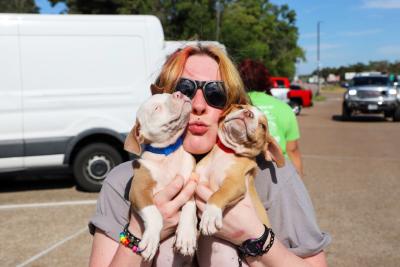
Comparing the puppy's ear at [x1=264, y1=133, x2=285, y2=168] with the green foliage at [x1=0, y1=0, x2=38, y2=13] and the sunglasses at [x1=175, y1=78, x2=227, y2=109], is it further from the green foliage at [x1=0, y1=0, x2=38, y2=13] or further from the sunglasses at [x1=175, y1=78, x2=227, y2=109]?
the green foliage at [x1=0, y1=0, x2=38, y2=13]

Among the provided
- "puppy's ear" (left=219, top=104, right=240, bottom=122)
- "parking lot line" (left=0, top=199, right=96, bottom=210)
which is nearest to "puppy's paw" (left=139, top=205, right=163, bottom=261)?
"puppy's ear" (left=219, top=104, right=240, bottom=122)

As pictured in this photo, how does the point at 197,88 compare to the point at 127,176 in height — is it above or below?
above

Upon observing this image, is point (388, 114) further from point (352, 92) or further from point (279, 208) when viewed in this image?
point (279, 208)

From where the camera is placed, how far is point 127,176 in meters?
1.98

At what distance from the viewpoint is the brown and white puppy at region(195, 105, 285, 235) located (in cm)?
182

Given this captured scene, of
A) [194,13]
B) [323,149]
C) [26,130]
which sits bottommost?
[323,149]

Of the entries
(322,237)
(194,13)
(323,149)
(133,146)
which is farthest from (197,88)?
(194,13)

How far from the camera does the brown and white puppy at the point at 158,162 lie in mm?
1699

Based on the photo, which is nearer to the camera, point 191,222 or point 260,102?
point 191,222

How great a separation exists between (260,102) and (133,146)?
9.15ft

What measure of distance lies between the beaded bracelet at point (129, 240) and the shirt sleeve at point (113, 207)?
0.12 meters

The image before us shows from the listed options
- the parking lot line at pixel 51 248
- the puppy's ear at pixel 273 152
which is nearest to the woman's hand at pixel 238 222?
the puppy's ear at pixel 273 152

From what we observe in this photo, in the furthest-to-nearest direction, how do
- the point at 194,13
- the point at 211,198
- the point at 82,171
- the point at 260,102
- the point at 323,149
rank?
the point at 194,13 < the point at 323,149 < the point at 82,171 < the point at 260,102 < the point at 211,198

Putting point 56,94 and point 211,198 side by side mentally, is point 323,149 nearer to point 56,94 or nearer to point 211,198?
point 56,94
